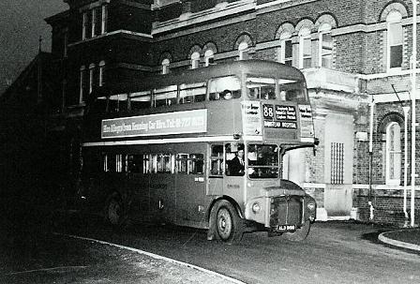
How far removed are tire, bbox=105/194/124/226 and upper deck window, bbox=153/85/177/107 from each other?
392 cm

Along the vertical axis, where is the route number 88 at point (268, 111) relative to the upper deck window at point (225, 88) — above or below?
below

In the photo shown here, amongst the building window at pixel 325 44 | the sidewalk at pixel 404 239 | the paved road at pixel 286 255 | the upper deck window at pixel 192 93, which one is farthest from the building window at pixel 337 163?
the upper deck window at pixel 192 93

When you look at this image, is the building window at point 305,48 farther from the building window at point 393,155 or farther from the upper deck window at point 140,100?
the upper deck window at point 140,100

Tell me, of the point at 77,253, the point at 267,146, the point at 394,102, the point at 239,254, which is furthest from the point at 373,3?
the point at 77,253

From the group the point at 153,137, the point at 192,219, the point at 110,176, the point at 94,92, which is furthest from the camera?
the point at 94,92

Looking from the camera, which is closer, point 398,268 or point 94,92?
point 398,268

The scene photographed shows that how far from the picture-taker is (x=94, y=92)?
20.8 meters

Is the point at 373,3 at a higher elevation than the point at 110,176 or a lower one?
higher

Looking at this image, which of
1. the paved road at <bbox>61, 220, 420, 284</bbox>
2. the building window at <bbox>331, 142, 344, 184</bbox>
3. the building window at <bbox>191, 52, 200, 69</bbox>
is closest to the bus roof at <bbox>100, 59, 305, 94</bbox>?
the paved road at <bbox>61, 220, 420, 284</bbox>

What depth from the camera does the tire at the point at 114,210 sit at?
19391 millimetres

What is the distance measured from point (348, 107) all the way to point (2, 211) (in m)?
14.4

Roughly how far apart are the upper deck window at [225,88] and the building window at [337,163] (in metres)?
8.89

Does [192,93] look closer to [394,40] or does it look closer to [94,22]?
[394,40]

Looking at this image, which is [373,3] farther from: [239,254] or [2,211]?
[2,211]
